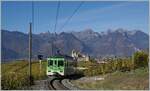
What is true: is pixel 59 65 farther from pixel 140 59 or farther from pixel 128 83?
pixel 128 83

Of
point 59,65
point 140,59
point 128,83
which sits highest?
point 140,59

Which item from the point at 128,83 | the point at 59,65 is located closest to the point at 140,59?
the point at 59,65

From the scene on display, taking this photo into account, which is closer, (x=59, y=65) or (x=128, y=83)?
(x=128, y=83)

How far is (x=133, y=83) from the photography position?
31.3 meters

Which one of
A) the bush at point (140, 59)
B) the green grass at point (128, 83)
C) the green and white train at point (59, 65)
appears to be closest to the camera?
the green grass at point (128, 83)

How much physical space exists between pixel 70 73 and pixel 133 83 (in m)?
18.4

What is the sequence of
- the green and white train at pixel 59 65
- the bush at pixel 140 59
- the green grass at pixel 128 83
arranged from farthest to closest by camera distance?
the green and white train at pixel 59 65 → the bush at pixel 140 59 → the green grass at pixel 128 83

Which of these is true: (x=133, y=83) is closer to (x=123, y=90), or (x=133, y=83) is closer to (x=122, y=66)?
(x=123, y=90)

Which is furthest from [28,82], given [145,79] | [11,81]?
[145,79]

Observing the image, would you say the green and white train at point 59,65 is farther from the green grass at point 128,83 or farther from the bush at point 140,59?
the green grass at point 128,83

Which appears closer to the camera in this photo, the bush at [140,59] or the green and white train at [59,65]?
the bush at [140,59]

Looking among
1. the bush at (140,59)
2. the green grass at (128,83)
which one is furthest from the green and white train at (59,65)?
the green grass at (128,83)

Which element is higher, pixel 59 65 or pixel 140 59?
pixel 140 59

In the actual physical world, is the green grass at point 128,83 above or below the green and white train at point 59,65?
below
